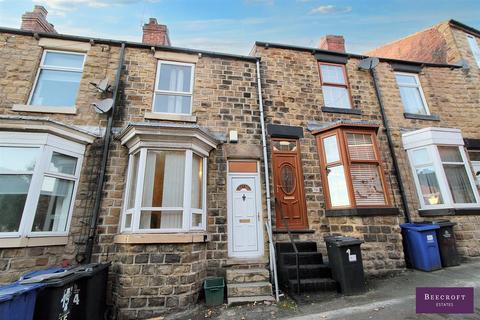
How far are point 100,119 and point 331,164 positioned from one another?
6608 mm

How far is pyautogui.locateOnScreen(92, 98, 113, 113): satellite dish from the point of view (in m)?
6.07

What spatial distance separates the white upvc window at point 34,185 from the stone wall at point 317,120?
5354 mm

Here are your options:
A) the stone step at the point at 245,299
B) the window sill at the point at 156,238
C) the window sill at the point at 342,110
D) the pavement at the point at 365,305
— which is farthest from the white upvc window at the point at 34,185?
the window sill at the point at 342,110

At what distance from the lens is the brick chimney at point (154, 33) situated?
25.5ft

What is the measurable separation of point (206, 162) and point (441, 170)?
23.4 feet

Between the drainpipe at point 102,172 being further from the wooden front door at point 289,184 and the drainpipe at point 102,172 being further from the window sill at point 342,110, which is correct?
the window sill at point 342,110

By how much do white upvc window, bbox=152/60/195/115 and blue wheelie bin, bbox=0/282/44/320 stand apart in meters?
4.90

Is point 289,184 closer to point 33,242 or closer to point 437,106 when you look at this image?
point 33,242

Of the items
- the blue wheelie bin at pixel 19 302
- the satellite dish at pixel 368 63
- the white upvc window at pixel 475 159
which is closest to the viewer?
the blue wheelie bin at pixel 19 302

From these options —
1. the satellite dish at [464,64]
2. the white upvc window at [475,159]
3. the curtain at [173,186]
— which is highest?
the satellite dish at [464,64]

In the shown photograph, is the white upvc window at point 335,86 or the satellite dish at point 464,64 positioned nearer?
the white upvc window at point 335,86

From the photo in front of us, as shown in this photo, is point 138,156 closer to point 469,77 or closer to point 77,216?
point 77,216

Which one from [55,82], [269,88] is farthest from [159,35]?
[269,88]

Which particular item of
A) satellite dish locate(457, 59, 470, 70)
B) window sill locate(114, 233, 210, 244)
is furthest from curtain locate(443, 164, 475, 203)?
window sill locate(114, 233, 210, 244)
